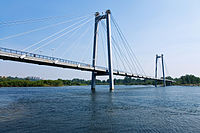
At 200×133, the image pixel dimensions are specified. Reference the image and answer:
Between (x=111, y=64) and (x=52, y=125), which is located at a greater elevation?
(x=111, y=64)

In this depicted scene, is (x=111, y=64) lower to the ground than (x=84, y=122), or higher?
higher

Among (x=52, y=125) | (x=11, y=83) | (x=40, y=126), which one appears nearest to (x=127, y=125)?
(x=52, y=125)

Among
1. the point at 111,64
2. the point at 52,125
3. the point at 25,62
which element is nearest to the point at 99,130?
the point at 52,125

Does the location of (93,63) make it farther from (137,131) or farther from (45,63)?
(137,131)

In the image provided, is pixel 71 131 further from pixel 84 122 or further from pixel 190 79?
pixel 190 79

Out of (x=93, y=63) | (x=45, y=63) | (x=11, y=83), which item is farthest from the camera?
(x=11, y=83)

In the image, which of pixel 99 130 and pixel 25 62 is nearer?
pixel 99 130

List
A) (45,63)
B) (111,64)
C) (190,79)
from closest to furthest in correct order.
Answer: (45,63) → (111,64) → (190,79)

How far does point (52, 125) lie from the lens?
10.7 meters

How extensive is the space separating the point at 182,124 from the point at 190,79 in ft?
481

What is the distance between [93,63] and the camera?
Answer: 52656 millimetres

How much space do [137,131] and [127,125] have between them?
129cm

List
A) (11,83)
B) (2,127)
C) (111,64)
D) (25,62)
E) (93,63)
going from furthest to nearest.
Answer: (11,83) → (93,63) → (111,64) → (25,62) → (2,127)

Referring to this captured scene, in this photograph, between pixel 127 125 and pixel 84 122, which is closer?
pixel 127 125
